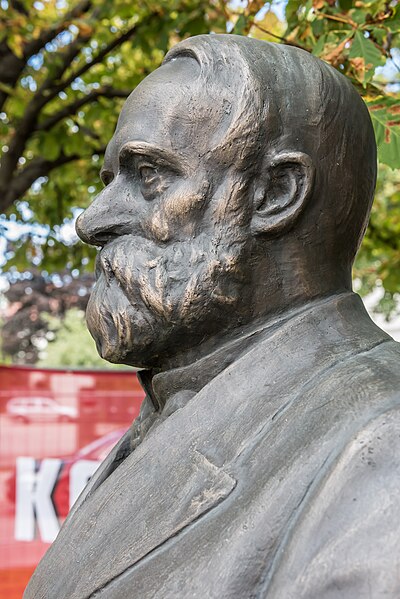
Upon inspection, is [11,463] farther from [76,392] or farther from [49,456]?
[76,392]

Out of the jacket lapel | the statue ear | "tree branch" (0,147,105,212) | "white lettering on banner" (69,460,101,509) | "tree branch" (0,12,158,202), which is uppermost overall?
the statue ear

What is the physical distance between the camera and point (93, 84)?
18.8 feet

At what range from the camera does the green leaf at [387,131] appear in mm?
2195

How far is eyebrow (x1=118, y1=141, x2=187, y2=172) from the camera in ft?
4.91

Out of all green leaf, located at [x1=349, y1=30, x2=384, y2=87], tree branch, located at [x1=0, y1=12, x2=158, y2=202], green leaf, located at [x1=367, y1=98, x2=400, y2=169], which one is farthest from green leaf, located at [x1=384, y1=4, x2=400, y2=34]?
tree branch, located at [x1=0, y1=12, x2=158, y2=202]

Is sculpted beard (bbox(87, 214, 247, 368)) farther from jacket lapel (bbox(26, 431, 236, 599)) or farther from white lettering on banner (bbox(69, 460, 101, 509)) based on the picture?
white lettering on banner (bbox(69, 460, 101, 509))

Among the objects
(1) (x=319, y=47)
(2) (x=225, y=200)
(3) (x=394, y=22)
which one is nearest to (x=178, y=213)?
A: (2) (x=225, y=200)

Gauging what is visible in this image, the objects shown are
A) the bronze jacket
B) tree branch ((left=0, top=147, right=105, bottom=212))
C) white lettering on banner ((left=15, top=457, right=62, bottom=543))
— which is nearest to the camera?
the bronze jacket

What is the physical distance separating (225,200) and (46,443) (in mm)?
4280

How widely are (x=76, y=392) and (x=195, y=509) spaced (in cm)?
444

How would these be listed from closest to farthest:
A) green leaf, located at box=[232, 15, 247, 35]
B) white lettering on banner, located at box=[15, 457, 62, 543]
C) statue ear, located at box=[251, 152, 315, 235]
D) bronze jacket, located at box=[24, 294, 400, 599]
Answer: bronze jacket, located at box=[24, 294, 400, 599]
statue ear, located at box=[251, 152, 315, 235]
green leaf, located at box=[232, 15, 247, 35]
white lettering on banner, located at box=[15, 457, 62, 543]

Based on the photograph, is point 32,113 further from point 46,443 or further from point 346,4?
point 346,4

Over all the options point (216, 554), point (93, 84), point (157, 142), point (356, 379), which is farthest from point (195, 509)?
point (93, 84)

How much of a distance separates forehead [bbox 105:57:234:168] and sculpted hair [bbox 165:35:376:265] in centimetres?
1
